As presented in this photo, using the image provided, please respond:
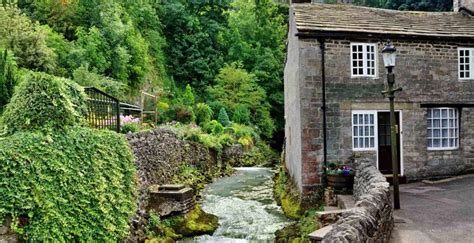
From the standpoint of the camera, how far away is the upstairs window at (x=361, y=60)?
1514 cm

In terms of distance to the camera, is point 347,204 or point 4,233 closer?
point 4,233

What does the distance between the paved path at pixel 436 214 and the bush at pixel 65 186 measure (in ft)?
20.2

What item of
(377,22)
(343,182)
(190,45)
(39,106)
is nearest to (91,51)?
(377,22)

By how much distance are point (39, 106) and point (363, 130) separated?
1114cm

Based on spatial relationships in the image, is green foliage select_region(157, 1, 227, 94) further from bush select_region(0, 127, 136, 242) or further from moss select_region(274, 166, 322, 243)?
bush select_region(0, 127, 136, 242)

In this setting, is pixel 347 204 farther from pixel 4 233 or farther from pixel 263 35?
pixel 263 35

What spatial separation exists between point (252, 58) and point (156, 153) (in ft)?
103

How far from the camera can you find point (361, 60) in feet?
49.9

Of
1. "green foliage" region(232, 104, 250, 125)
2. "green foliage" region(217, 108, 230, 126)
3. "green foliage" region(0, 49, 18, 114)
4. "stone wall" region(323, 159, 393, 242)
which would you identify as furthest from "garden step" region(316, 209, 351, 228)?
"green foliage" region(232, 104, 250, 125)

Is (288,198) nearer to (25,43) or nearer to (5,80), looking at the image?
(5,80)

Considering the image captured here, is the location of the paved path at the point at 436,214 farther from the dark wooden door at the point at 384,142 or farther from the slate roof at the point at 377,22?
the slate roof at the point at 377,22

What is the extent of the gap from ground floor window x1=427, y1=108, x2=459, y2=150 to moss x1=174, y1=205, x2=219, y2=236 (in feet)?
30.1

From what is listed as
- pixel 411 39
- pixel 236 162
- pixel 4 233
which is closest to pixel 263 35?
pixel 236 162

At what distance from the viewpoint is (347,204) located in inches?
455
